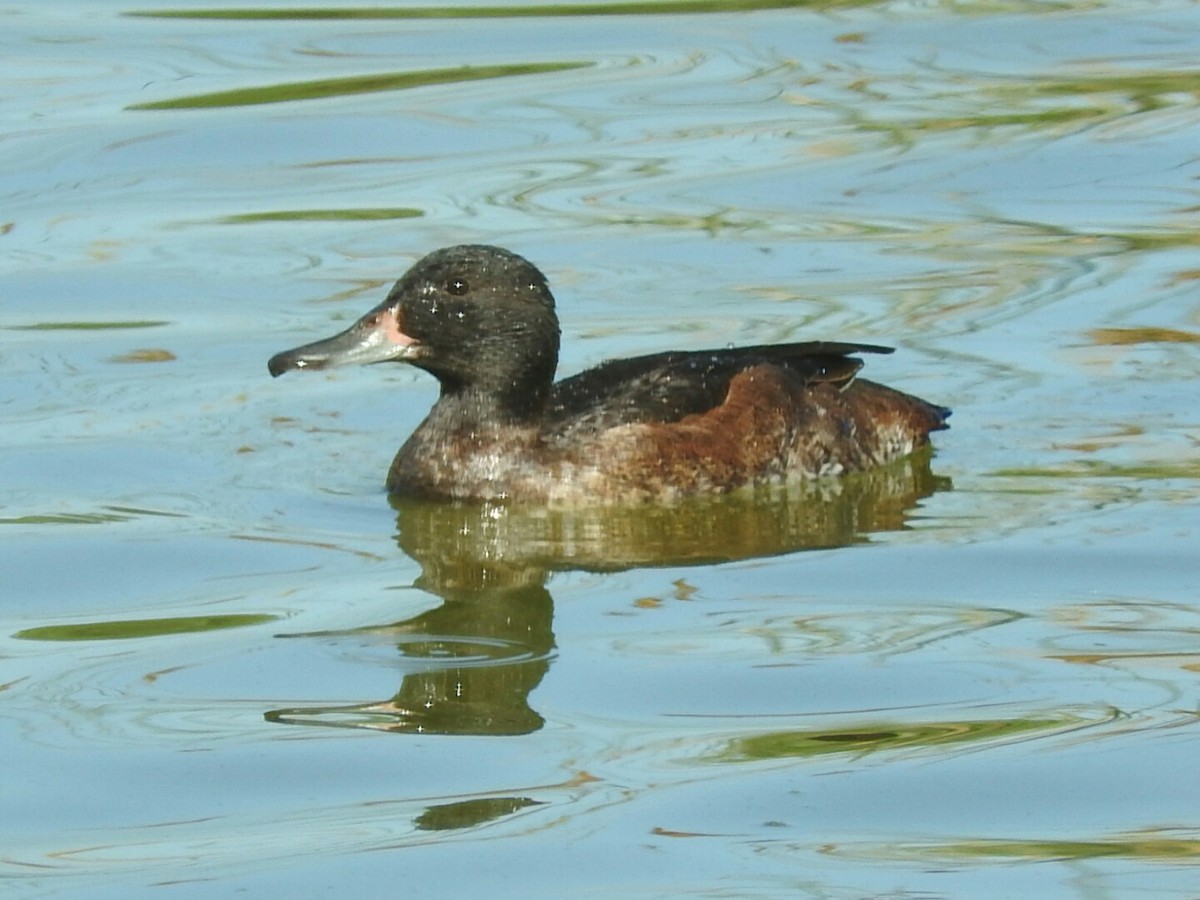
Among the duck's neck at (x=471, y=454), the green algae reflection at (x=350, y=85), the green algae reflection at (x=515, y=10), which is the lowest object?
the duck's neck at (x=471, y=454)

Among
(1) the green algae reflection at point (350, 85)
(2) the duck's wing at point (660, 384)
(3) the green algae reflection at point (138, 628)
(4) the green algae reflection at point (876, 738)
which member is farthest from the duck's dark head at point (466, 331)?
(1) the green algae reflection at point (350, 85)

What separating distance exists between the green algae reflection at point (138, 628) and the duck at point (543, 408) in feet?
5.63

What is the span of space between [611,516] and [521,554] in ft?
2.04

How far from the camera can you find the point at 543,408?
1055cm

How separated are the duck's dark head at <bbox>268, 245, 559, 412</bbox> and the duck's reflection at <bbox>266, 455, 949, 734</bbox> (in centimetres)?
54

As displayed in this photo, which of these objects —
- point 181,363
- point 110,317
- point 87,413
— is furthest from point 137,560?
point 110,317

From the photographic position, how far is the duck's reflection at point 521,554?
7574 mm

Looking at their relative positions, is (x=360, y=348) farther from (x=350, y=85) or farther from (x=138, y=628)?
(x=350, y=85)

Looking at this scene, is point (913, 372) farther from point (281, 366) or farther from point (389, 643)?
point (389, 643)

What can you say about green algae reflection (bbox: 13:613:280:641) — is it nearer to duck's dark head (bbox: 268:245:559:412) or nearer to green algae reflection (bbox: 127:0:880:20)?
duck's dark head (bbox: 268:245:559:412)

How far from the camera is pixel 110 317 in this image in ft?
42.5

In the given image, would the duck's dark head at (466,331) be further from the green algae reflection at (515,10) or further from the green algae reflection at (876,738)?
the green algae reflection at (515,10)

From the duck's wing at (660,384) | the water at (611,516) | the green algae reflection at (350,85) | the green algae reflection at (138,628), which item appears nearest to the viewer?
the water at (611,516)

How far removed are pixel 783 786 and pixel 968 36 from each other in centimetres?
1279
